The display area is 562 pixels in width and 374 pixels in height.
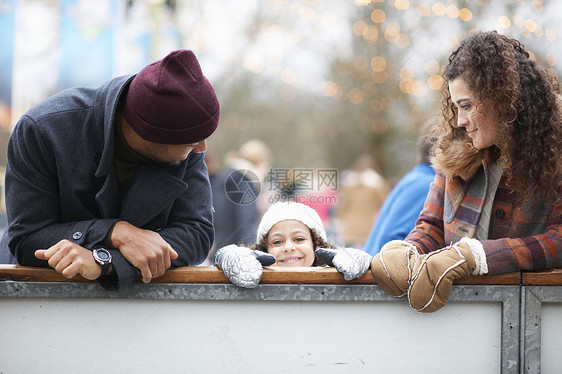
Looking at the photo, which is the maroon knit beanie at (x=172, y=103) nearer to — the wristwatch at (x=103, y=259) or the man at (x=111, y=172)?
the man at (x=111, y=172)

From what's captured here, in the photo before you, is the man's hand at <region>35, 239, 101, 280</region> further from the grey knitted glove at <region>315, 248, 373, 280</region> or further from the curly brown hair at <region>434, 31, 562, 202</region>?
the curly brown hair at <region>434, 31, 562, 202</region>

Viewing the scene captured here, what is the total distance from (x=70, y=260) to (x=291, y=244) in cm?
117

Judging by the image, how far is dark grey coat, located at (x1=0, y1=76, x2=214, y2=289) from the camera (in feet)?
6.64

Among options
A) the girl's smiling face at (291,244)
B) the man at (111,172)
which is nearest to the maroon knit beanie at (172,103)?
the man at (111,172)

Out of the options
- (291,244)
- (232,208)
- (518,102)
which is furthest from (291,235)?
(232,208)

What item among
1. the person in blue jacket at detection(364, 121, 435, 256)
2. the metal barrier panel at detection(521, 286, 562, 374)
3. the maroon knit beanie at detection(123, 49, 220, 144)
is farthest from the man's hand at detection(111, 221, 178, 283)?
the person in blue jacket at detection(364, 121, 435, 256)

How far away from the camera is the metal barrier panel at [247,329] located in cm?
202

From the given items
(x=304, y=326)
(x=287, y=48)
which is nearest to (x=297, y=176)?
(x=304, y=326)

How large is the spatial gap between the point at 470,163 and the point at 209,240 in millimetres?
955

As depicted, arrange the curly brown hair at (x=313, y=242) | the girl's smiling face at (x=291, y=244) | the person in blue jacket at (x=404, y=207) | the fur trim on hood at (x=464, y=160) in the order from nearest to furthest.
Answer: the fur trim on hood at (x=464, y=160)
the girl's smiling face at (x=291, y=244)
the curly brown hair at (x=313, y=242)
the person in blue jacket at (x=404, y=207)

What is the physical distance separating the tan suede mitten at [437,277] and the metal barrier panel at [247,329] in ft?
0.19

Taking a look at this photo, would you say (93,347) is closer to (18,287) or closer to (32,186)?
(18,287)

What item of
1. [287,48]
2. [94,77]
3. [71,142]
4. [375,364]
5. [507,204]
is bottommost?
[375,364]

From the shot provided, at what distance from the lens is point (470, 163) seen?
2.27 metres
